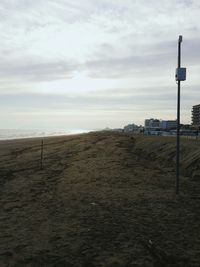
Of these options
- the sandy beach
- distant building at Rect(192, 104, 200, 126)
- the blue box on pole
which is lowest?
the sandy beach

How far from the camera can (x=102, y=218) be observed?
11977 mm

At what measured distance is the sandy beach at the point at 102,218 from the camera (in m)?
9.03

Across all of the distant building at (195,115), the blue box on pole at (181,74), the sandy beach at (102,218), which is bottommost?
the sandy beach at (102,218)

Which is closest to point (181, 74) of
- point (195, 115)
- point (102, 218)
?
point (102, 218)

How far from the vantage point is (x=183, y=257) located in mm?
8859

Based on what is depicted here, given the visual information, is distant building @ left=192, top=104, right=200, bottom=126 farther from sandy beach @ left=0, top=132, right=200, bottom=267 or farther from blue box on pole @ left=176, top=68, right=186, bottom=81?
blue box on pole @ left=176, top=68, right=186, bottom=81

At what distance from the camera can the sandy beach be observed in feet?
29.6

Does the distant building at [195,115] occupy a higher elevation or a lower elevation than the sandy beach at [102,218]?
higher

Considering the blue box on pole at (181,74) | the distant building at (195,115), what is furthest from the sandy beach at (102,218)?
the distant building at (195,115)

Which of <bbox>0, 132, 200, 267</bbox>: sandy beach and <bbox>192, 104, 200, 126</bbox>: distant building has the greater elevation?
<bbox>192, 104, 200, 126</bbox>: distant building

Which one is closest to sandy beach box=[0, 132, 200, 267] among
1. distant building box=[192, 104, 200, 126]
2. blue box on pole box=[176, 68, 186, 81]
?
blue box on pole box=[176, 68, 186, 81]

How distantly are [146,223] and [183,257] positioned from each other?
2581 mm

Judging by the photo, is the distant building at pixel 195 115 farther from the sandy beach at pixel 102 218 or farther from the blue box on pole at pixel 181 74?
the blue box on pole at pixel 181 74

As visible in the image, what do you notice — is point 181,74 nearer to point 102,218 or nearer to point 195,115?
point 102,218
